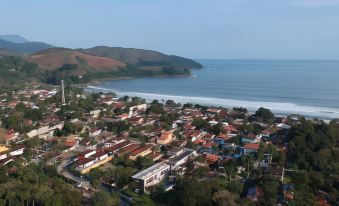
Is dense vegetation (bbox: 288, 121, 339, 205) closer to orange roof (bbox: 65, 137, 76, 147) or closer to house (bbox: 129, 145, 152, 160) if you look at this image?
house (bbox: 129, 145, 152, 160)

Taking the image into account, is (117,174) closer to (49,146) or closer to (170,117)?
(49,146)

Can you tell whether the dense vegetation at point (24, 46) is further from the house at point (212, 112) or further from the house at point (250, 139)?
the house at point (250, 139)

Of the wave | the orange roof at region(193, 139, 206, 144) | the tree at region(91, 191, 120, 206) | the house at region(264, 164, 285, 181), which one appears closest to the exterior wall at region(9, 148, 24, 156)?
the tree at region(91, 191, 120, 206)

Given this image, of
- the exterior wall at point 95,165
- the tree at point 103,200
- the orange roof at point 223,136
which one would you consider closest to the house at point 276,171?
the orange roof at point 223,136

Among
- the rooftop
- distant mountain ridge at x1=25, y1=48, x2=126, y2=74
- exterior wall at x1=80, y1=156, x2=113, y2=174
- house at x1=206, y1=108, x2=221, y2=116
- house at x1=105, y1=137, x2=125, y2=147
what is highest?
distant mountain ridge at x1=25, y1=48, x2=126, y2=74

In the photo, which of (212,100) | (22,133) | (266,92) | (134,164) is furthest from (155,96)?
(134,164)

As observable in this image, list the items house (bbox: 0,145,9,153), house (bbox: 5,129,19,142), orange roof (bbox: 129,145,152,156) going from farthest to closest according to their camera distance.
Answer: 1. house (bbox: 5,129,19,142)
2. house (bbox: 0,145,9,153)
3. orange roof (bbox: 129,145,152,156)
